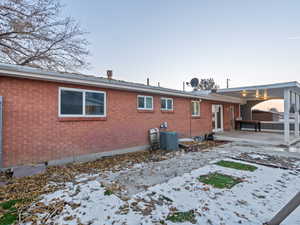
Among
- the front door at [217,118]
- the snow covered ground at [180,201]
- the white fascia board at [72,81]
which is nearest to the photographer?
the snow covered ground at [180,201]

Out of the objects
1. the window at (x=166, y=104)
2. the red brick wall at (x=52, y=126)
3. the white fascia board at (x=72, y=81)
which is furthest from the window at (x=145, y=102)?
the window at (x=166, y=104)

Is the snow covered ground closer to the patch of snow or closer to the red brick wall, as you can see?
the patch of snow

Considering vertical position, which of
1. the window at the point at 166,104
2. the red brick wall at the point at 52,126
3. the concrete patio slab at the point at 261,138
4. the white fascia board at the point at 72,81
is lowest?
the concrete patio slab at the point at 261,138

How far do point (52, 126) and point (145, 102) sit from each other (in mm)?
3987

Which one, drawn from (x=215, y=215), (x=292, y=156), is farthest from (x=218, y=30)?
(x=215, y=215)

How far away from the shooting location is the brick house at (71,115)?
4.07 meters

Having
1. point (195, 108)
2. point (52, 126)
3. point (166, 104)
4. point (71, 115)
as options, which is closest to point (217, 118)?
point (195, 108)

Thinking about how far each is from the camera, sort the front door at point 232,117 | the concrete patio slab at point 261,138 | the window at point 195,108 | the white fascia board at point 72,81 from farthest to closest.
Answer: the front door at point 232,117
the window at point 195,108
the concrete patio slab at point 261,138
the white fascia board at point 72,81

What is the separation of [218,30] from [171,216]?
10.8 m

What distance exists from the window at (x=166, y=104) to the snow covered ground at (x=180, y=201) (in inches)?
188

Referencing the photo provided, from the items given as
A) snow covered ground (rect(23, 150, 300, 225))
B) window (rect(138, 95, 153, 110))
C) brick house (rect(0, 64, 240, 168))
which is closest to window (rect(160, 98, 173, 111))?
brick house (rect(0, 64, 240, 168))

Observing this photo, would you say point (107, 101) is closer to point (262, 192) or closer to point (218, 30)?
point (262, 192)

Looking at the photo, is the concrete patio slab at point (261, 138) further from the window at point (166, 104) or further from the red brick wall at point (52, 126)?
the red brick wall at point (52, 126)

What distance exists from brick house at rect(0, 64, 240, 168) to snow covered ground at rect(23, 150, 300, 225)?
1940mm
